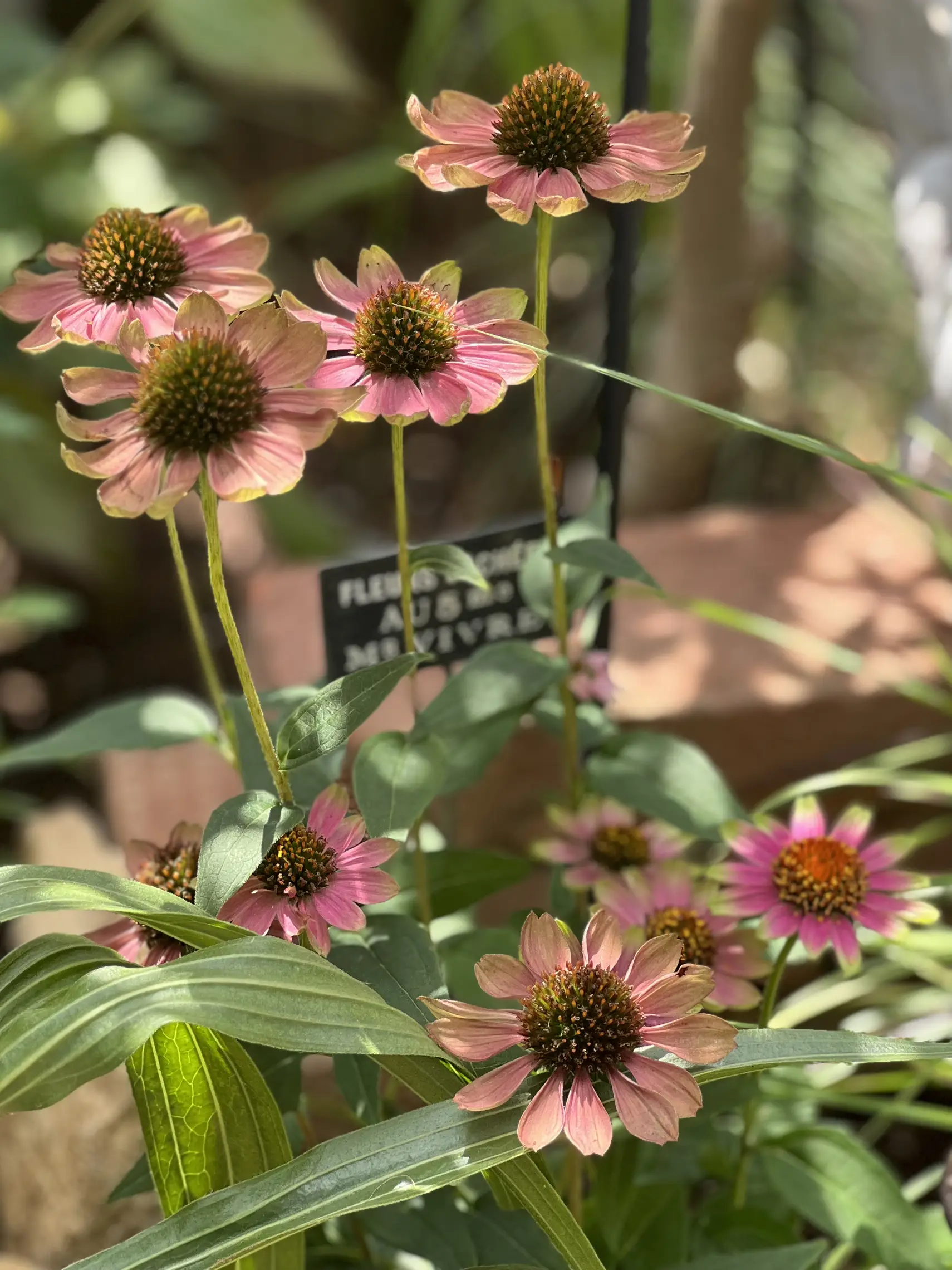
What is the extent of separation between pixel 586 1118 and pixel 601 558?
0.23 m

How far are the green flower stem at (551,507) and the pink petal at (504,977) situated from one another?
193 mm

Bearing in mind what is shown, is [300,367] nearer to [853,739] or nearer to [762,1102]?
[762,1102]

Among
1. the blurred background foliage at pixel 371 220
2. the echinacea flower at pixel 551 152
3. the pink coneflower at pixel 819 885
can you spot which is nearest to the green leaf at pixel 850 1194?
the pink coneflower at pixel 819 885

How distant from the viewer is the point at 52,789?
4.71ft

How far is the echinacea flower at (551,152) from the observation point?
16.9 inches

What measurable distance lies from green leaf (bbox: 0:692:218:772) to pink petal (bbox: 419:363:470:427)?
0.21 m

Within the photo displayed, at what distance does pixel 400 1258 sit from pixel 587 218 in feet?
5.34

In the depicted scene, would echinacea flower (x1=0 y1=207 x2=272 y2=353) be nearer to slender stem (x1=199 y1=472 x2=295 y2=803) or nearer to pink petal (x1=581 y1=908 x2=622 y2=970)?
slender stem (x1=199 y1=472 x2=295 y2=803)

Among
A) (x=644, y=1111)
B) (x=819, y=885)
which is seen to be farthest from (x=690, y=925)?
(x=644, y=1111)

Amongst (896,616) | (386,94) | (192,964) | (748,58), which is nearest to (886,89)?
(748,58)

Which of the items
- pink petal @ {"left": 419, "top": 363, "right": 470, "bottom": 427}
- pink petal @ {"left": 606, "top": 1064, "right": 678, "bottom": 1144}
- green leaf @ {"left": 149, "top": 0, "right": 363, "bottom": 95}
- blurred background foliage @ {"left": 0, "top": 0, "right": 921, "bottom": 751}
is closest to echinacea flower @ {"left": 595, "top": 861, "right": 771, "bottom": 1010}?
pink petal @ {"left": 606, "top": 1064, "right": 678, "bottom": 1144}

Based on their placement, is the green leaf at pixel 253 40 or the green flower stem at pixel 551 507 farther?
the green leaf at pixel 253 40

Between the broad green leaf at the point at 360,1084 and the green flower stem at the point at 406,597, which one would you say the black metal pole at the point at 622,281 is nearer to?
the green flower stem at the point at 406,597

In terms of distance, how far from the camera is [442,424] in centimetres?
39
